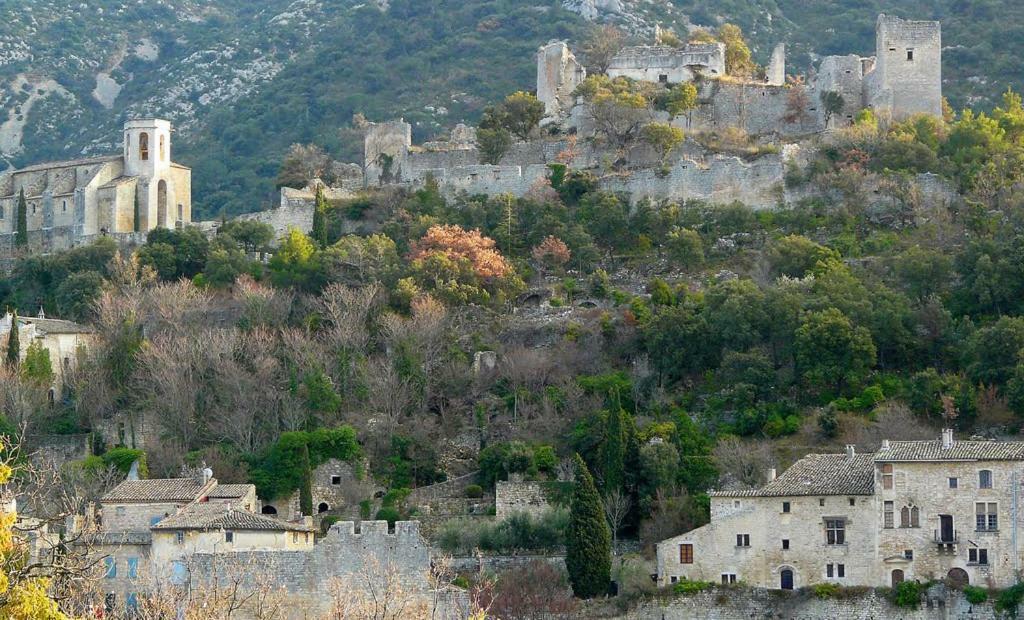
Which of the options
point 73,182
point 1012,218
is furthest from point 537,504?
point 73,182

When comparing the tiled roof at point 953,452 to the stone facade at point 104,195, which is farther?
the stone facade at point 104,195

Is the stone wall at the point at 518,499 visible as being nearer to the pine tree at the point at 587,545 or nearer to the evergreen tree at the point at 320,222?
the pine tree at the point at 587,545

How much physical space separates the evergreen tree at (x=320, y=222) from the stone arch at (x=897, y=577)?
95.8 ft

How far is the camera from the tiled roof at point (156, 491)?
5844cm

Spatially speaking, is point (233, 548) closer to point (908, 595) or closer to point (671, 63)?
point (908, 595)

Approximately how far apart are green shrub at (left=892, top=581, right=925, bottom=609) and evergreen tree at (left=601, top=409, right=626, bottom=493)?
867cm

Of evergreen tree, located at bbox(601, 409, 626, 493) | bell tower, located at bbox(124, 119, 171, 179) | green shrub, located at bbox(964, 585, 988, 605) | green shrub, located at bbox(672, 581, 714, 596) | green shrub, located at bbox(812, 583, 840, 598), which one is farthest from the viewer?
bell tower, located at bbox(124, 119, 171, 179)

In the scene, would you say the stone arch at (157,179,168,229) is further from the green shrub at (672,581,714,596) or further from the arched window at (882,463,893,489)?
the arched window at (882,463,893,489)

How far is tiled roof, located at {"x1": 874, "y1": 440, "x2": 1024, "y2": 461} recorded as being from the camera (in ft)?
176

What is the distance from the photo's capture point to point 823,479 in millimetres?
→ 55469

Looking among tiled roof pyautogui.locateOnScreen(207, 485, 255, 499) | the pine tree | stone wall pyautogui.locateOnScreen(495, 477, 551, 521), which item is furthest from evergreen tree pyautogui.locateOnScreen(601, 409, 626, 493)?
tiled roof pyautogui.locateOnScreen(207, 485, 255, 499)

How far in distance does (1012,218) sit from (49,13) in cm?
6663

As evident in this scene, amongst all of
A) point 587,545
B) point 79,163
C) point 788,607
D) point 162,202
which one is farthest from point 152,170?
point 788,607

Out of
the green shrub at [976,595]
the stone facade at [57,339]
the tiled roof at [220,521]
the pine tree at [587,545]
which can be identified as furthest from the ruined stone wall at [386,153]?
the green shrub at [976,595]
